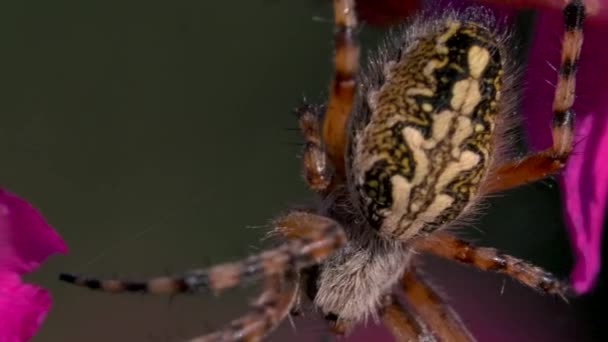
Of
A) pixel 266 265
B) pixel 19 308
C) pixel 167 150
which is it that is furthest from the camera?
pixel 167 150

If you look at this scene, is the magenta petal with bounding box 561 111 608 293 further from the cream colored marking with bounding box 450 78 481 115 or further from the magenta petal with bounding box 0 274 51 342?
the magenta petal with bounding box 0 274 51 342

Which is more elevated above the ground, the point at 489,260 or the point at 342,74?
the point at 342,74

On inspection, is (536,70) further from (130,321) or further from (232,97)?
(130,321)

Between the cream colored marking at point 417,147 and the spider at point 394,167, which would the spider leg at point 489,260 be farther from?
the cream colored marking at point 417,147

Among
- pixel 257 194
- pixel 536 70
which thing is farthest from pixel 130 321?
pixel 536 70

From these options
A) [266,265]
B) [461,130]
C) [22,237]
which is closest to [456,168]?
[461,130]

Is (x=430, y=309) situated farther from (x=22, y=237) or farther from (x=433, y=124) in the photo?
(x=22, y=237)

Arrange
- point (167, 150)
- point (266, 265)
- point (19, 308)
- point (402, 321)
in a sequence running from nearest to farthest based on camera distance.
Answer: point (19, 308) < point (266, 265) < point (402, 321) < point (167, 150)
